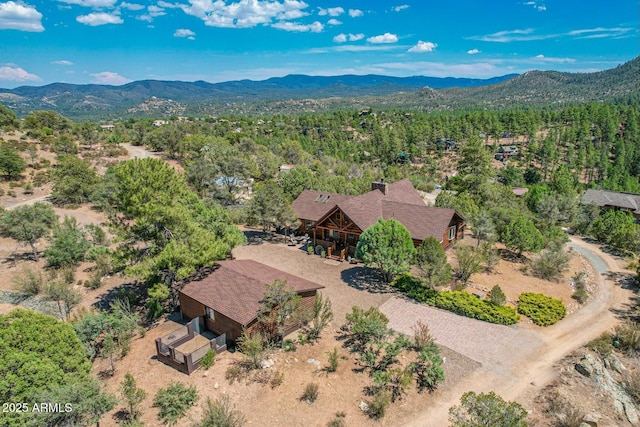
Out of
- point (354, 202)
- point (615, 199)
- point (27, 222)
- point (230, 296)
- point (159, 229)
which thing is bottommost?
point (615, 199)

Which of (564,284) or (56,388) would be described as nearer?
(56,388)

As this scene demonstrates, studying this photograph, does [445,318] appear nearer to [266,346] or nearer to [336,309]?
[336,309]

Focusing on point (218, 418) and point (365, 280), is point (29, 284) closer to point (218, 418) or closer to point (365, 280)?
point (218, 418)

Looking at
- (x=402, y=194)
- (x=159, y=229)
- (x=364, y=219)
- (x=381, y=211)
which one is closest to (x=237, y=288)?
(x=159, y=229)

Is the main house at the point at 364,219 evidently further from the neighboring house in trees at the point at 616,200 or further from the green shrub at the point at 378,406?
the neighboring house in trees at the point at 616,200

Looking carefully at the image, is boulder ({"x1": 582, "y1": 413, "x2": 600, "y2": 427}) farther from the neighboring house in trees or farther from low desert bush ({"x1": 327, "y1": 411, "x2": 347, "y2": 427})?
the neighboring house in trees

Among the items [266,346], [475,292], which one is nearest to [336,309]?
[266,346]
